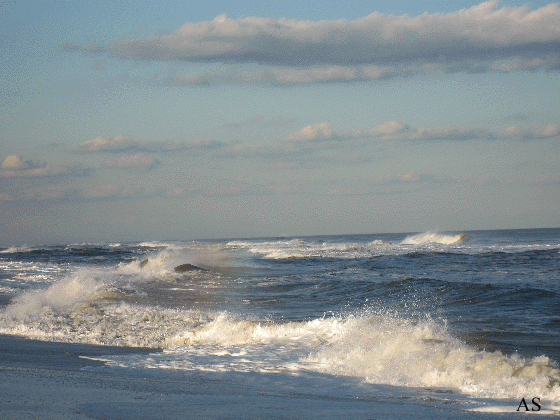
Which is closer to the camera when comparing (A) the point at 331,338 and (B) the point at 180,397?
(B) the point at 180,397

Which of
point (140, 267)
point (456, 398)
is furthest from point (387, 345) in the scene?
point (140, 267)

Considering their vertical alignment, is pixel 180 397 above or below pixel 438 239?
above

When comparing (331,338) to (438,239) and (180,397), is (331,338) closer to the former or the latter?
(180,397)

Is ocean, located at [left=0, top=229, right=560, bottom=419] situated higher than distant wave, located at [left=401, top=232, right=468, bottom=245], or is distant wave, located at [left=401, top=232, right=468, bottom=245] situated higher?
ocean, located at [left=0, top=229, right=560, bottom=419]

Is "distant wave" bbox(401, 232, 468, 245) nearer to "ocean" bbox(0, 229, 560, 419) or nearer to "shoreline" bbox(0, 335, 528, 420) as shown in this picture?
"ocean" bbox(0, 229, 560, 419)

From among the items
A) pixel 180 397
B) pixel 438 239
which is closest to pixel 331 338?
pixel 180 397

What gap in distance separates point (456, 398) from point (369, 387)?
3.58 feet

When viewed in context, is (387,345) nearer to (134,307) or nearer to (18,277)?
(134,307)

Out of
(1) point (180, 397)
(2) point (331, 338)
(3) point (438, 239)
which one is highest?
(1) point (180, 397)

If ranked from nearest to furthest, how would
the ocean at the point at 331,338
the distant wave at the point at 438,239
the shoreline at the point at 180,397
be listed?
the shoreline at the point at 180,397 → the ocean at the point at 331,338 → the distant wave at the point at 438,239

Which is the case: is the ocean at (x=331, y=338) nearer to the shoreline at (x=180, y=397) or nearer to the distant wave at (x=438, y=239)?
the shoreline at (x=180, y=397)

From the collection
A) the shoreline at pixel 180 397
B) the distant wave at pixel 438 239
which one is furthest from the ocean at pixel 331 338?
the distant wave at pixel 438 239

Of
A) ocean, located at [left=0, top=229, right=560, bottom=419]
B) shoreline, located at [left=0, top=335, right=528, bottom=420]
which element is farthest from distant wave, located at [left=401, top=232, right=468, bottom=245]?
shoreline, located at [left=0, top=335, right=528, bottom=420]

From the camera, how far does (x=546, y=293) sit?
14.9 meters
